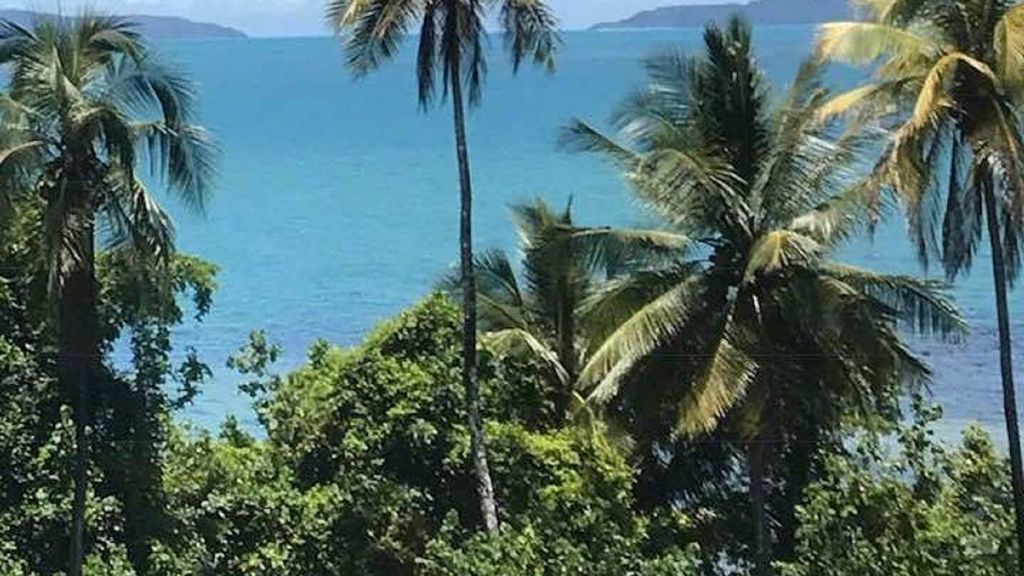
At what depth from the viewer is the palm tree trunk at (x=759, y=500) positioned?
1755cm

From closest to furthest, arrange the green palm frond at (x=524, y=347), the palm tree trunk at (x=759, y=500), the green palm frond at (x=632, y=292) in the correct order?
the palm tree trunk at (x=759, y=500) → the green palm frond at (x=632, y=292) → the green palm frond at (x=524, y=347)

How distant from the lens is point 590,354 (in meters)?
19.0

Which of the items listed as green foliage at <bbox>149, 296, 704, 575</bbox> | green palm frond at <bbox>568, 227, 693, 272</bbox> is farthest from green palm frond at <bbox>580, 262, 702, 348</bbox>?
green foliage at <bbox>149, 296, 704, 575</bbox>

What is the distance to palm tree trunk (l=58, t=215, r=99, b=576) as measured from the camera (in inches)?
667

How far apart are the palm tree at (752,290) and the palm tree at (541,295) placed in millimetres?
1606

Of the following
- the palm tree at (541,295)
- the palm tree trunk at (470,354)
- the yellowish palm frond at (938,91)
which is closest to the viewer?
the yellowish palm frond at (938,91)

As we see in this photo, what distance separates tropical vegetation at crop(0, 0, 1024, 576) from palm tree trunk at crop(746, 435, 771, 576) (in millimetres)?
44

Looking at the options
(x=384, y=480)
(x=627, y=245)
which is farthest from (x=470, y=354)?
(x=627, y=245)

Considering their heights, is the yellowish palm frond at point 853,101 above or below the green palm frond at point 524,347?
above

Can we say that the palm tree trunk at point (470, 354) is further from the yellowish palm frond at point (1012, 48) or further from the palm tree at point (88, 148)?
the yellowish palm frond at point (1012, 48)

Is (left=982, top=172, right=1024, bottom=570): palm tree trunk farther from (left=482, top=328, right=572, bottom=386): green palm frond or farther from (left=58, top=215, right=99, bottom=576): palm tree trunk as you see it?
(left=58, top=215, right=99, bottom=576): palm tree trunk

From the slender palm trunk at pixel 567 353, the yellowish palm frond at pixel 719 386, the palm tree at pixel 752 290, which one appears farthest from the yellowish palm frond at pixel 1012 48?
the slender palm trunk at pixel 567 353

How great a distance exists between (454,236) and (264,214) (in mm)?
12144

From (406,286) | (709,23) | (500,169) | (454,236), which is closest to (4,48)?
(709,23)
